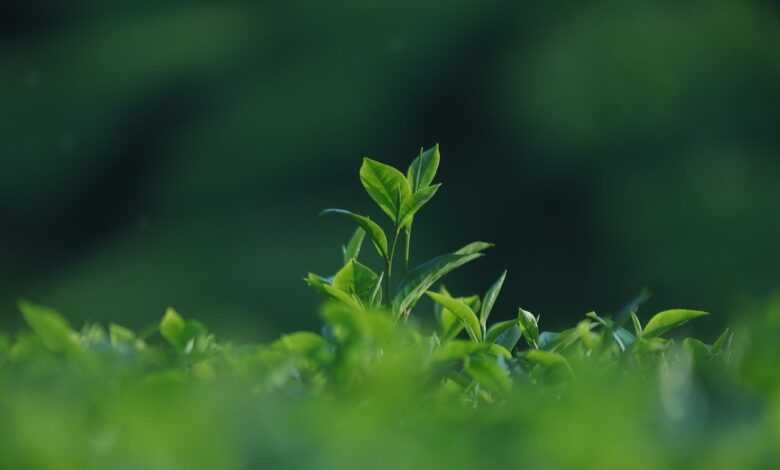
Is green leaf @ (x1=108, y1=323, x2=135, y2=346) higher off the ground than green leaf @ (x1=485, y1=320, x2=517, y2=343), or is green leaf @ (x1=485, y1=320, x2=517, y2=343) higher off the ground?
green leaf @ (x1=108, y1=323, x2=135, y2=346)

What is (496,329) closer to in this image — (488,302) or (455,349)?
(488,302)

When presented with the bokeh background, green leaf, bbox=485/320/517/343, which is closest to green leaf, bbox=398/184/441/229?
green leaf, bbox=485/320/517/343

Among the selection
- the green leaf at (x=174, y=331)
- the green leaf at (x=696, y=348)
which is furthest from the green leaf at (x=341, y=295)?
the green leaf at (x=696, y=348)

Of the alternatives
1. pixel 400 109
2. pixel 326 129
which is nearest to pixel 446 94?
pixel 400 109

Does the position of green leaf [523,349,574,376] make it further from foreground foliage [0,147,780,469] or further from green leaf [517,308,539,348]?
green leaf [517,308,539,348]

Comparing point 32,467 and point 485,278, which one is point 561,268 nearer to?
point 485,278

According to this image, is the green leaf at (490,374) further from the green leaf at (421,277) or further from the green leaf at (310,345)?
the green leaf at (421,277)
